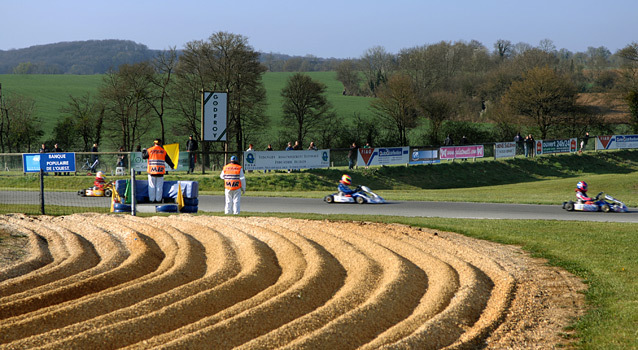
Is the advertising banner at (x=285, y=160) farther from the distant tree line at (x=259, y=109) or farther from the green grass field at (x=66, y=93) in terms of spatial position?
the green grass field at (x=66, y=93)

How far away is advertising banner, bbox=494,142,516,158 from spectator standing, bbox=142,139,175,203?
32879 millimetres

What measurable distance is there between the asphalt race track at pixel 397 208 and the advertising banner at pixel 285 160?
6.37 m

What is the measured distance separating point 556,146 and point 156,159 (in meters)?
42.1

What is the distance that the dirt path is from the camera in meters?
6.54

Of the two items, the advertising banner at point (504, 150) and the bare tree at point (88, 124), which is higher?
the bare tree at point (88, 124)

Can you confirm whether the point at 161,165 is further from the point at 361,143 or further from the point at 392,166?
the point at 361,143

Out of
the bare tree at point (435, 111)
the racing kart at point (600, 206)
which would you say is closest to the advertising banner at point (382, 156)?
the racing kart at point (600, 206)

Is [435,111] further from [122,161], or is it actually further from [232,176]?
[232,176]

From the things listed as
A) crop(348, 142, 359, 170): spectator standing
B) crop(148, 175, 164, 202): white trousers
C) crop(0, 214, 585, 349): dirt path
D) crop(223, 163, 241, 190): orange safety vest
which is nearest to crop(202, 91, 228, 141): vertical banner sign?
crop(148, 175, 164, 202): white trousers

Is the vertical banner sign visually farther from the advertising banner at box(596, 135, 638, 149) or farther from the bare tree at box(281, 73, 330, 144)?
the advertising banner at box(596, 135, 638, 149)

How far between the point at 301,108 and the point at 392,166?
18394 mm

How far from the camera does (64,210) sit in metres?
20.1

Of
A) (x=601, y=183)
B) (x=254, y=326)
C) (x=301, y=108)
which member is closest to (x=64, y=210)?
(x=254, y=326)

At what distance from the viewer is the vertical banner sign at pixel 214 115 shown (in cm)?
2423
